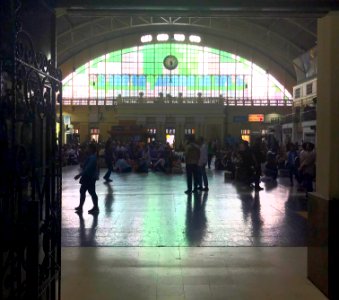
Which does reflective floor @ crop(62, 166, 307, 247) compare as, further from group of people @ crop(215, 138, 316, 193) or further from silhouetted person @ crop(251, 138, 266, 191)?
group of people @ crop(215, 138, 316, 193)

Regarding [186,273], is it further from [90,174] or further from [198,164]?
[198,164]

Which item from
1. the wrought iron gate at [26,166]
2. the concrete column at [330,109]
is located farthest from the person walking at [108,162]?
the wrought iron gate at [26,166]

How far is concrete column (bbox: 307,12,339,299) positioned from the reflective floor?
7.73 feet

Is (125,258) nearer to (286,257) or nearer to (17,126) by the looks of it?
(286,257)

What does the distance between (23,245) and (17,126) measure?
2.98ft

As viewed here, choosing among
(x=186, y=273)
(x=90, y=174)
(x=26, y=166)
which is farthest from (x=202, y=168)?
(x=26, y=166)

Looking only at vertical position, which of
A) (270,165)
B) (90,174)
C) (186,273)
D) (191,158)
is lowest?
(186,273)

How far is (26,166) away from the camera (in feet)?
11.5

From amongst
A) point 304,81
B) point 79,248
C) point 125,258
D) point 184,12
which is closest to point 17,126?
point 184,12

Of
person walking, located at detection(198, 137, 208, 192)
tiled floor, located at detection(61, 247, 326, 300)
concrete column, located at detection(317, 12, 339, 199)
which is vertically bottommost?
tiled floor, located at detection(61, 247, 326, 300)

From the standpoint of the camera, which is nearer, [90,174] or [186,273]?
→ [186,273]

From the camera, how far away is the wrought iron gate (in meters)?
3.21

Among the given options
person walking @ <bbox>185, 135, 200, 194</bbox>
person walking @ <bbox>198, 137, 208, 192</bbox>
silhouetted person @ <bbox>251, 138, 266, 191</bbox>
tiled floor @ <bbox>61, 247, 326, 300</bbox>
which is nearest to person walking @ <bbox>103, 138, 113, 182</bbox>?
person walking @ <bbox>198, 137, 208, 192</bbox>

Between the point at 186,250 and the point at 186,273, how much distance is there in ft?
3.93
